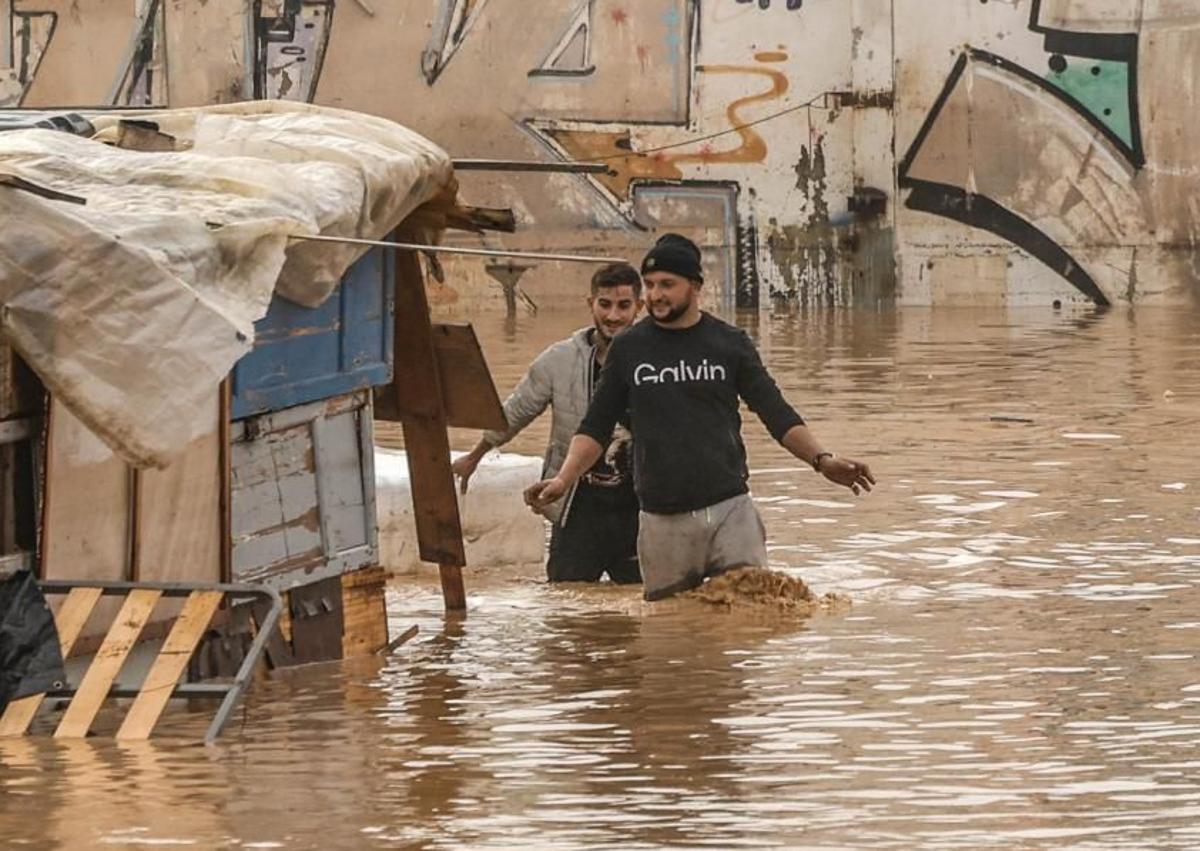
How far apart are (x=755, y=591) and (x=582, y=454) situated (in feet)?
2.81

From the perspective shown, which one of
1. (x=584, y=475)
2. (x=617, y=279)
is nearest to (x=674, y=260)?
(x=617, y=279)

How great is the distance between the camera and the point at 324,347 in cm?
967

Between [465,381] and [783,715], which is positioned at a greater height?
[465,381]

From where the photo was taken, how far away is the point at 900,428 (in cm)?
1778

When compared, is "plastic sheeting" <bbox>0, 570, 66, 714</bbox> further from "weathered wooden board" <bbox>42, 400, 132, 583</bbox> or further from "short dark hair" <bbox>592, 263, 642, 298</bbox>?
"short dark hair" <bbox>592, 263, 642, 298</bbox>

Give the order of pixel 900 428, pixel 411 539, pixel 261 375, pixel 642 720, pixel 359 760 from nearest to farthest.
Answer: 1. pixel 359 760
2. pixel 642 720
3. pixel 261 375
4. pixel 411 539
5. pixel 900 428

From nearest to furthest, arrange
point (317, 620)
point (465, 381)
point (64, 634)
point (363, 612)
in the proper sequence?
1. point (64, 634)
2. point (317, 620)
3. point (363, 612)
4. point (465, 381)

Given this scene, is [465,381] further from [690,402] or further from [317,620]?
[317,620]

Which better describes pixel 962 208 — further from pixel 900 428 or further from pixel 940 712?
pixel 940 712

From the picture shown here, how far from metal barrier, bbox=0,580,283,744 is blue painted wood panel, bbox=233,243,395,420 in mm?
826

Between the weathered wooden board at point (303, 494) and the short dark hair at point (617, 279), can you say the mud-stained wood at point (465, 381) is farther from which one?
the weathered wooden board at point (303, 494)

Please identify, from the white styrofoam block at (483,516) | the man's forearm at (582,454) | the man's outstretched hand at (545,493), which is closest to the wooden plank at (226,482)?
the man's outstretched hand at (545,493)

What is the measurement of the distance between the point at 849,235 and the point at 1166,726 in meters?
21.5

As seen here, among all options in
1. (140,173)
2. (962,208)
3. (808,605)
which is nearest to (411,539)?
(808,605)
